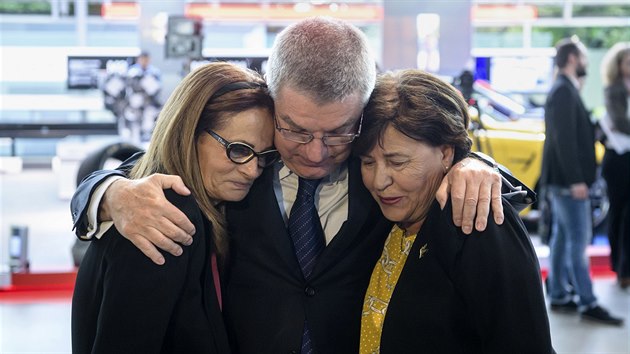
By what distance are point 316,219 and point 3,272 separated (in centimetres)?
523

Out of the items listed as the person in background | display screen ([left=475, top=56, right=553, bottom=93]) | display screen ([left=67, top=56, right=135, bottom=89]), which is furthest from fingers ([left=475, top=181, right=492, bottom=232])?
display screen ([left=67, top=56, right=135, bottom=89])

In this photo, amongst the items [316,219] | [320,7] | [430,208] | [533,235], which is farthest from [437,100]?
[320,7]

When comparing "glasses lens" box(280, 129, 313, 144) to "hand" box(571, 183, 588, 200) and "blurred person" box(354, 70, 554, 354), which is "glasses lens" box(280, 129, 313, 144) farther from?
"hand" box(571, 183, 588, 200)

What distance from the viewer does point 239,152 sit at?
198 centimetres

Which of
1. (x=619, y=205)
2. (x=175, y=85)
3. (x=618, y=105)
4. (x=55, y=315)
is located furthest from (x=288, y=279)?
(x=175, y=85)

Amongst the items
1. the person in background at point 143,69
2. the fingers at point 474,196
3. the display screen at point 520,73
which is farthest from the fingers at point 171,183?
the person in background at point 143,69

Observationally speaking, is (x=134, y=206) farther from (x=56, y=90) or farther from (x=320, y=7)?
(x=56, y=90)

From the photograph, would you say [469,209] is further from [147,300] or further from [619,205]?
[619,205]

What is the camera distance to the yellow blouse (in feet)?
6.57

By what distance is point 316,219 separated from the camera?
2094 mm

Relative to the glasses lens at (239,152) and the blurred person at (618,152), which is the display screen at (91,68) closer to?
the blurred person at (618,152)

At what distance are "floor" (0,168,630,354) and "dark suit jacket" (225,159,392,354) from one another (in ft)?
11.0

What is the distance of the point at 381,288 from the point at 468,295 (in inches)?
10.7

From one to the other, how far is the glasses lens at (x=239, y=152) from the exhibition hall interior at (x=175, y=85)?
0.23m
